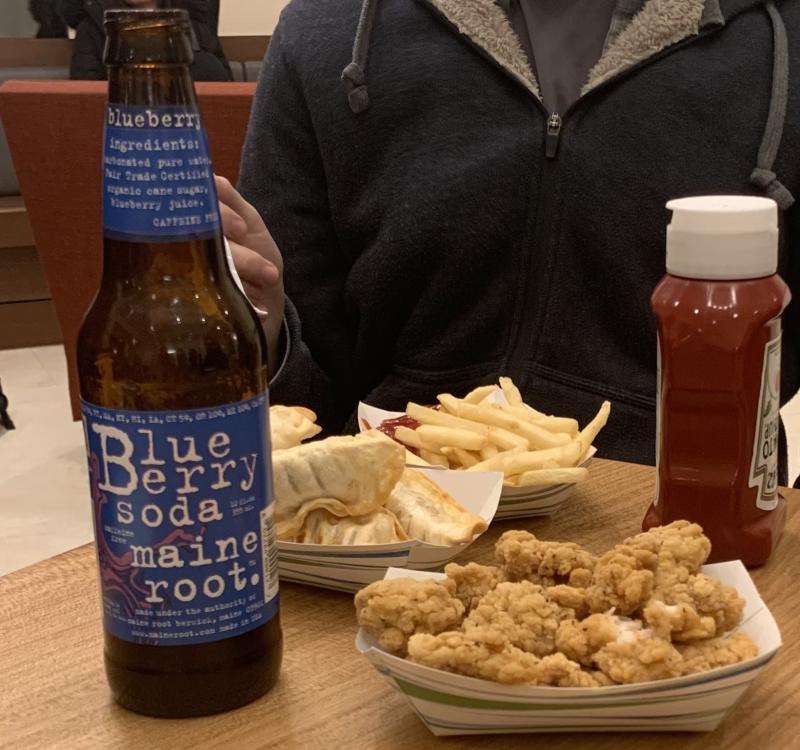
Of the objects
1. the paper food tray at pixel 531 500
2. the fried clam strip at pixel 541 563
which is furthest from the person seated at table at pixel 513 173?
the fried clam strip at pixel 541 563

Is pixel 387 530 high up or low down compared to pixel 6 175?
up

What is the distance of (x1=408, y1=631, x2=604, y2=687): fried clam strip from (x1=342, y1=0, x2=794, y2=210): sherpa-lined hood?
768 millimetres

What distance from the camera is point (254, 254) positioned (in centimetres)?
106

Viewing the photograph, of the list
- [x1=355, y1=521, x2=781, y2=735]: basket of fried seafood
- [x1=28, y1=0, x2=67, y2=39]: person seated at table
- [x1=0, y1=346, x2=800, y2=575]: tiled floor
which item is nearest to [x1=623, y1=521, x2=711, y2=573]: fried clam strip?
[x1=355, y1=521, x2=781, y2=735]: basket of fried seafood

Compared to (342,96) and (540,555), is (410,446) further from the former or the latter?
(342,96)

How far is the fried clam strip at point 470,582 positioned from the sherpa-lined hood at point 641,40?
706 millimetres

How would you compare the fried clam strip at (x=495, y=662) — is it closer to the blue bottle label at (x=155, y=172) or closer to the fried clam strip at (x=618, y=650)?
the fried clam strip at (x=618, y=650)

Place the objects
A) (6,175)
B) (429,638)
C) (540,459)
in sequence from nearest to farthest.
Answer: (429,638) < (540,459) < (6,175)

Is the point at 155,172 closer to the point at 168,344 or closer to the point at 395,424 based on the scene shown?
the point at 168,344

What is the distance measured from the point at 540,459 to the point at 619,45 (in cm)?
56

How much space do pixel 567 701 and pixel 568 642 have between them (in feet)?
0.09

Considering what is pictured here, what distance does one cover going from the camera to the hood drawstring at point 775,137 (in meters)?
1.18

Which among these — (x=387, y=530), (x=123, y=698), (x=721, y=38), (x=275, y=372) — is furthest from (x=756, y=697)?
(x=721, y=38)

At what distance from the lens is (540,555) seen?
63 cm
